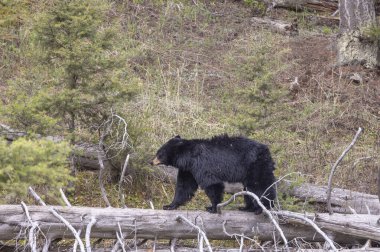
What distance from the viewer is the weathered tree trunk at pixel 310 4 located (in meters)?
16.0

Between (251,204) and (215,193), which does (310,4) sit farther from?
(215,193)

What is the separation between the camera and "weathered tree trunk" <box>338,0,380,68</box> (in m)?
13.0

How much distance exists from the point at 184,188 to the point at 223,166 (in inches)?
23.5

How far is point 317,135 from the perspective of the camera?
1104 cm

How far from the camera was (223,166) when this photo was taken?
22.5 ft

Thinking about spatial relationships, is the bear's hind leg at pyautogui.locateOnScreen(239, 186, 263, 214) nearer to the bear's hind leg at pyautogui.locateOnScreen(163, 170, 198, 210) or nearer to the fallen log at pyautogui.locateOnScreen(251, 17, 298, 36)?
the bear's hind leg at pyautogui.locateOnScreen(163, 170, 198, 210)

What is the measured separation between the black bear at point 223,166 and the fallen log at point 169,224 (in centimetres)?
19

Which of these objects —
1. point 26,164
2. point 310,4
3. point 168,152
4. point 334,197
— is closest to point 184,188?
point 168,152

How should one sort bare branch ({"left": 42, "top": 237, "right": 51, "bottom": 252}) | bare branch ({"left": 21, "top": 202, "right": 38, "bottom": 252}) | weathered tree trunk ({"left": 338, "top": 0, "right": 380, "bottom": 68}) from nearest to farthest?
bare branch ({"left": 21, "top": 202, "right": 38, "bottom": 252})
bare branch ({"left": 42, "top": 237, "right": 51, "bottom": 252})
weathered tree trunk ({"left": 338, "top": 0, "right": 380, "bottom": 68})

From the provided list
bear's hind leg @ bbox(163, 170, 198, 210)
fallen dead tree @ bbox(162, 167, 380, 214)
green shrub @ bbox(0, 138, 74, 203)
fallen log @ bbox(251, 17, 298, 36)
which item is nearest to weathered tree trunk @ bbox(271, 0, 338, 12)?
fallen log @ bbox(251, 17, 298, 36)

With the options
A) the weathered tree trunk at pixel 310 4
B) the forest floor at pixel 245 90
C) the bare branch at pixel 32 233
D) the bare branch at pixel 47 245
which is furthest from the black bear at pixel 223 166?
the weathered tree trunk at pixel 310 4

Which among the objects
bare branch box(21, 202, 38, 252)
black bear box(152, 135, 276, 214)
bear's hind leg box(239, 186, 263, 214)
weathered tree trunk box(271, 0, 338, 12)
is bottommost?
bare branch box(21, 202, 38, 252)

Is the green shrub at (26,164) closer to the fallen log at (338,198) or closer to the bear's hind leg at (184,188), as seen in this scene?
the bear's hind leg at (184,188)

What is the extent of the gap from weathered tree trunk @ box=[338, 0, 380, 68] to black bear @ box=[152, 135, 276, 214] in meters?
6.84
